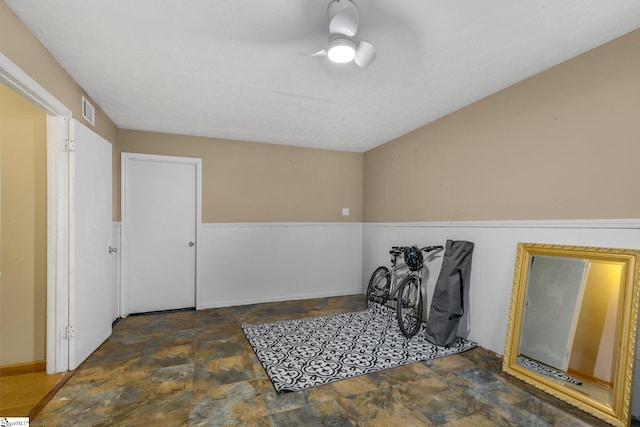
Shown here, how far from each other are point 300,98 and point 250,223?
84.1 inches

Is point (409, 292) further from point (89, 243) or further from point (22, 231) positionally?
point (22, 231)

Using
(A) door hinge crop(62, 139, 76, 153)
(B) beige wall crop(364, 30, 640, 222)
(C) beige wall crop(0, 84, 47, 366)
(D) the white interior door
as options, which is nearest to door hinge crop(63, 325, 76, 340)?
(D) the white interior door

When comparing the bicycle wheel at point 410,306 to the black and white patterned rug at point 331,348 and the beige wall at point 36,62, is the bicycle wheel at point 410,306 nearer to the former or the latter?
the black and white patterned rug at point 331,348

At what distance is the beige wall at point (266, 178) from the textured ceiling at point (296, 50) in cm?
85

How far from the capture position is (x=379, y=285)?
4465 mm

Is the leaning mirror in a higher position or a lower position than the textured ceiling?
lower

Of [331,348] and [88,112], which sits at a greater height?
[88,112]

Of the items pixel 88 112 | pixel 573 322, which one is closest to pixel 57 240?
pixel 88 112

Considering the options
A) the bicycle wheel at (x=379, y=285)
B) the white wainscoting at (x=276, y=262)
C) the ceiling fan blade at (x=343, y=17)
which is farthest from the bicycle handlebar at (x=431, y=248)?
the ceiling fan blade at (x=343, y=17)

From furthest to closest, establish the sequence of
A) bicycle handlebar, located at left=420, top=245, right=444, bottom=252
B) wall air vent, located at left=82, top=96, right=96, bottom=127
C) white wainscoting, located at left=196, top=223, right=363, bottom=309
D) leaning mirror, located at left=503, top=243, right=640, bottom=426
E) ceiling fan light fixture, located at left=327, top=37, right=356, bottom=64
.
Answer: white wainscoting, located at left=196, top=223, right=363, bottom=309 → bicycle handlebar, located at left=420, top=245, right=444, bottom=252 → wall air vent, located at left=82, top=96, right=96, bottom=127 → leaning mirror, located at left=503, top=243, right=640, bottom=426 → ceiling fan light fixture, located at left=327, top=37, right=356, bottom=64

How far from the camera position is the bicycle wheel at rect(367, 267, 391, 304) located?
13.4 ft

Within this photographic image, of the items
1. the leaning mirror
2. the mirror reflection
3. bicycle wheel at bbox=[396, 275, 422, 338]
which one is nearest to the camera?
the leaning mirror

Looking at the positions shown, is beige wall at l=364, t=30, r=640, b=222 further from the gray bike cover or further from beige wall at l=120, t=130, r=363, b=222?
beige wall at l=120, t=130, r=363, b=222

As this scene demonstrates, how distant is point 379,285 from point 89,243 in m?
3.55
